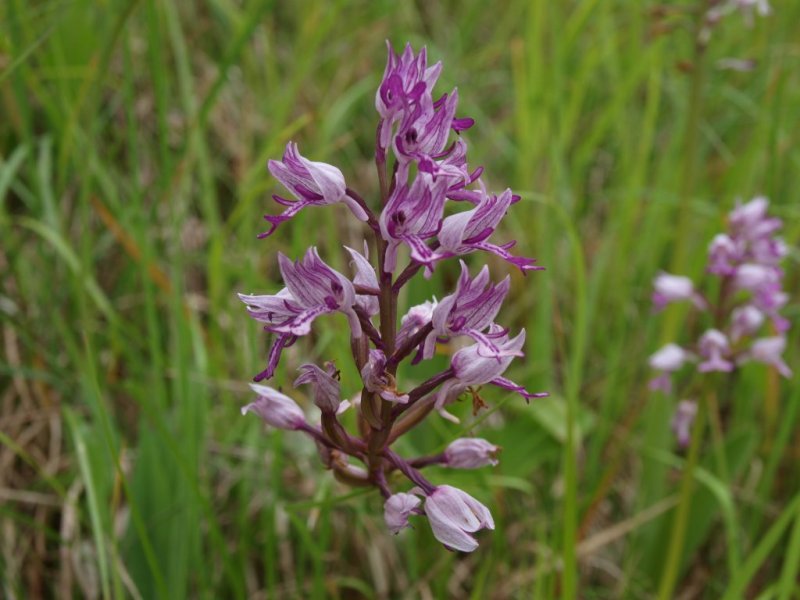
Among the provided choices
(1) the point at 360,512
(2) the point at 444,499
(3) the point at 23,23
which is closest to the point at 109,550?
(1) the point at 360,512

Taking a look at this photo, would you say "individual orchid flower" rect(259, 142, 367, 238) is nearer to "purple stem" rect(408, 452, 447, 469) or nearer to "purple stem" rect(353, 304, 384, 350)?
"purple stem" rect(353, 304, 384, 350)

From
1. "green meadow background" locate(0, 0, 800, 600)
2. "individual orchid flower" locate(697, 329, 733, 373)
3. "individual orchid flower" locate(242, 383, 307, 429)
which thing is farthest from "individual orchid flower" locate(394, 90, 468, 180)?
"individual orchid flower" locate(697, 329, 733, 373)

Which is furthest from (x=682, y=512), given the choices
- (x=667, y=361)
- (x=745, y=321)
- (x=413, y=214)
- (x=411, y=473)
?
(x=413, y=214)

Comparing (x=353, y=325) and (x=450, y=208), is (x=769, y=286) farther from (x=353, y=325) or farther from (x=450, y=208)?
(x=353, y=325)

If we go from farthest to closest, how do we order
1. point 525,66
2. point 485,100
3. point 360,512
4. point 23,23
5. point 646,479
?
point 485,100, point 525,66, point 646,479, point 23,23, point 360,512

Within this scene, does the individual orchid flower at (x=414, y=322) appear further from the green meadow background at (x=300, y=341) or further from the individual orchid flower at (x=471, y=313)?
the green meadow background at (x=300, y=341)

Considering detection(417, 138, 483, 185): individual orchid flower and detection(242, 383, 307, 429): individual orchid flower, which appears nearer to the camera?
detection(417, 138, 483, 185): individual orchid flower

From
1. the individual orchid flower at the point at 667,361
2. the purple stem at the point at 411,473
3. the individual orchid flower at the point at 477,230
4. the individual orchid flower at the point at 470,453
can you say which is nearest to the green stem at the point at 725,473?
the individual orchid flower at the point at 667,361
